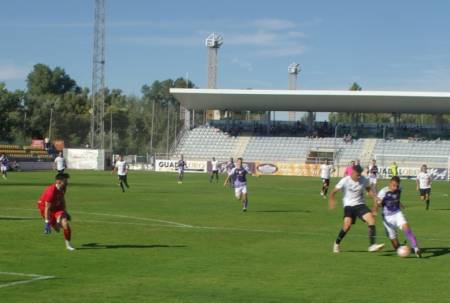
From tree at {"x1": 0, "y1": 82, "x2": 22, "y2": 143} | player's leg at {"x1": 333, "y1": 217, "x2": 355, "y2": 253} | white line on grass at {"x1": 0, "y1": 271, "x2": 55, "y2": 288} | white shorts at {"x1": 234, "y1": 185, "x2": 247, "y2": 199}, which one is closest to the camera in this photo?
white line on grass at {"x1": 0, "y1": 271, "x2": 55, "y2": 288}

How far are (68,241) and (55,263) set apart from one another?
2.16 meters

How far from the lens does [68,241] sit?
56.3 ft

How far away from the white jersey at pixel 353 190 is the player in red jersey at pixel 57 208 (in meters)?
6.11

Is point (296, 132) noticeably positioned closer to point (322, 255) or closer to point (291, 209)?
point (291, 209)

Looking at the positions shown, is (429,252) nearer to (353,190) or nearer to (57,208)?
(353,190)

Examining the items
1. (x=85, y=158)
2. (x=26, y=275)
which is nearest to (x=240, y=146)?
(x=85, y=158)

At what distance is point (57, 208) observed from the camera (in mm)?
17391

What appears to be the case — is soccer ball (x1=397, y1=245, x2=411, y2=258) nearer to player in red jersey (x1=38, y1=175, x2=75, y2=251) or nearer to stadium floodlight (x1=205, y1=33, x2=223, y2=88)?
player in red jersey (x1=38, y1=175, x2=75, y2=251)

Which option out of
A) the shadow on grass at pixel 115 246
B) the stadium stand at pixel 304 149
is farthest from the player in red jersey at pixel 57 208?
the stadium stand at pixel 304 149

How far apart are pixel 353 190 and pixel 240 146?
236 feet

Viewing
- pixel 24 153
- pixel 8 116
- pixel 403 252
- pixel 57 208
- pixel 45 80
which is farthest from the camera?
pixel 45 80

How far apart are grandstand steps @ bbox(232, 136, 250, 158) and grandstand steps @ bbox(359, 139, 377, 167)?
43.6ft

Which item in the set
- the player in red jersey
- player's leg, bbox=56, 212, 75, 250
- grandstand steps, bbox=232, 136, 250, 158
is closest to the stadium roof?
grandstand steps, bbox=232, 136, 250, 158

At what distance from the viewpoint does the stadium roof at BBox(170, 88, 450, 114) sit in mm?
82500
